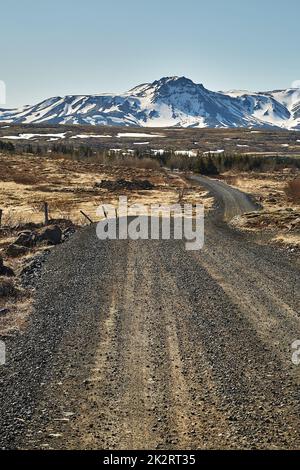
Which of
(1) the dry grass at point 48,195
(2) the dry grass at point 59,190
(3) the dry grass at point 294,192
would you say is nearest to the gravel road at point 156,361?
Result: (1) the dry grass at point 48,195

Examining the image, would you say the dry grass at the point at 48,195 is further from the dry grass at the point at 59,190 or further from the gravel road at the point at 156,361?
the gravel road at the point at 156,361

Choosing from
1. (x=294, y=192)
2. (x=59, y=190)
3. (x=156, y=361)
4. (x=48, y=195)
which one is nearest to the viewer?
(x=156, y=361)

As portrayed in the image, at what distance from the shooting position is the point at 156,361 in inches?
385

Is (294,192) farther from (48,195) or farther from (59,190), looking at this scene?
(59,190)

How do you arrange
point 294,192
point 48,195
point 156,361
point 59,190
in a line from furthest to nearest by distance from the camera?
point 59,190 < point 48,195 < point 294,192 < point 156,361

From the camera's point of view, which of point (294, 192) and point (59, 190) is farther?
point (59, 190)

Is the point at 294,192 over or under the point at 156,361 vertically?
over

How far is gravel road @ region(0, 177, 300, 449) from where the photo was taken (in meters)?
7.27

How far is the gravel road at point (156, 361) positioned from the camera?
727 cm

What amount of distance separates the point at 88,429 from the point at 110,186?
48253 mm

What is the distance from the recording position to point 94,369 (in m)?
9.47

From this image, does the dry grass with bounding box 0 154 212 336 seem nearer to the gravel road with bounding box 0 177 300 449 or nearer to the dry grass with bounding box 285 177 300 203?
the gravel road with bounding box 0 177 300 449

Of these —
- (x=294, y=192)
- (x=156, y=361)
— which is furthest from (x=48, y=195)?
(x=156, y=361)
